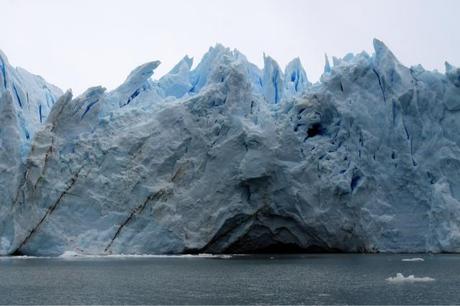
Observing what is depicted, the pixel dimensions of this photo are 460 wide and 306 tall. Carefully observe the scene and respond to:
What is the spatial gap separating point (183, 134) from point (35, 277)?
12900 millimetres

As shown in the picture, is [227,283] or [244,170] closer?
[227,283]

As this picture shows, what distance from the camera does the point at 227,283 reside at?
54.3ft

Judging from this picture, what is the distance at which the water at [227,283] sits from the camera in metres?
13.5

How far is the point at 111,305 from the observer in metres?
12.6

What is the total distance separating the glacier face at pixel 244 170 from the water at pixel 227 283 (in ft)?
15.1

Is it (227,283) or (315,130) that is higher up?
(315,130)

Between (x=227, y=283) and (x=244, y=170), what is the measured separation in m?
12.1

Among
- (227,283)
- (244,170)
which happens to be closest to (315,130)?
(244,170)

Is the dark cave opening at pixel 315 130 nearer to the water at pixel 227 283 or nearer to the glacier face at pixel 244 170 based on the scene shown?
the glacier face at pixel 244 170

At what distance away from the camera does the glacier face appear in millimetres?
27828

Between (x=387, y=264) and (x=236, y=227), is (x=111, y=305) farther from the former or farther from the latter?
(x=236, y=227)

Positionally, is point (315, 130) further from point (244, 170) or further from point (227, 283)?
point (227, 283)

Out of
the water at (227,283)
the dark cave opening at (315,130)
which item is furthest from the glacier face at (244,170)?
the water at (227,283)

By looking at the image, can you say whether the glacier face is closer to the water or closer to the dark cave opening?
the dark cave opening
